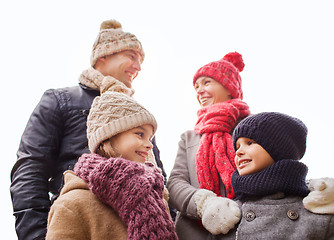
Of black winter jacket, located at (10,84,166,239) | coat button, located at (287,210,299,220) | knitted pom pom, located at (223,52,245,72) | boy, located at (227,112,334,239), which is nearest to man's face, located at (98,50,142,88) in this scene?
black winter jacket, located at (10,84,166,239)

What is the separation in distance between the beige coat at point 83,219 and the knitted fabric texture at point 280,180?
0.55 m

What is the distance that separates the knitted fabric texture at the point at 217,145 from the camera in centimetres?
151

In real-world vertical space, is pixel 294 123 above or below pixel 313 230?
above

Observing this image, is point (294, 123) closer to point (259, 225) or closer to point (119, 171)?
point (259, 225)

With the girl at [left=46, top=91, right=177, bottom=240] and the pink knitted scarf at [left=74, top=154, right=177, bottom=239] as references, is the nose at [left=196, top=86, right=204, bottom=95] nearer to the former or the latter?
the girl at [left=46, top=91, right=177, bottom=240]

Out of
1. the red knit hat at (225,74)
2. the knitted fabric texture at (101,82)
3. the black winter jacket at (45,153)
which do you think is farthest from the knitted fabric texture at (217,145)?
the black winter jacket at (45,153)

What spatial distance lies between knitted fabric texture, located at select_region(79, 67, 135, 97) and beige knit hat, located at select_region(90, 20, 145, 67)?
0.48 feet

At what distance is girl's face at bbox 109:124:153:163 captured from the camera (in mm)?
1294

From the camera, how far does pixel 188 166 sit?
170 centimetres

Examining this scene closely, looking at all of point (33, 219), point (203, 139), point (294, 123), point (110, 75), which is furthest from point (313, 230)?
point (110, 75)

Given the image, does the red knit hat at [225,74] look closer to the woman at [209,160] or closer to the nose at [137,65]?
the woman at [209,160]

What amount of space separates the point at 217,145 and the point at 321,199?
580 mm

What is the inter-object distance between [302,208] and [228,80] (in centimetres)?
95

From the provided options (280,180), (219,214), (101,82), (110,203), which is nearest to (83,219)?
(110,203)
